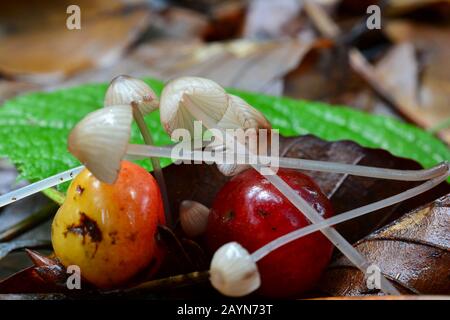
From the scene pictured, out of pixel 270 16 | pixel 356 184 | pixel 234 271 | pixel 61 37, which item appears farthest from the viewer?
pixel 270 16

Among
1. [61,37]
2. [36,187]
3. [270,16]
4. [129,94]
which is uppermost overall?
[270,16]

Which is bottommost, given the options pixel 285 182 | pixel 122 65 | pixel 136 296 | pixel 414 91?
pixel 136 296

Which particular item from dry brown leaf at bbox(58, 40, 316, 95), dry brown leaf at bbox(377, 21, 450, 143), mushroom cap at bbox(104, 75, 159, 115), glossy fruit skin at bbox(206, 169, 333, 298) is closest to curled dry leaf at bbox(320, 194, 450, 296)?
glossy fruit skin at bbox(206, 169, 333, 298)

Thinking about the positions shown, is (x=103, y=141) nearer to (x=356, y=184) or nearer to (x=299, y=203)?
(x=299, y=203)

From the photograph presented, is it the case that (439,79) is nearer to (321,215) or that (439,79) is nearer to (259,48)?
(259,48)

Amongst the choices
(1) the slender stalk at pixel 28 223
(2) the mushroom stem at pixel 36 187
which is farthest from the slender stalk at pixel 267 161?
(1) the slender stalk at pixel 28 223

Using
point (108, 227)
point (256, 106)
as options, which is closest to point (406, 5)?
point (256, 106)

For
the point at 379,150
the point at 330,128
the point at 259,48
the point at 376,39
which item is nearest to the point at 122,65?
the point at 259,48
